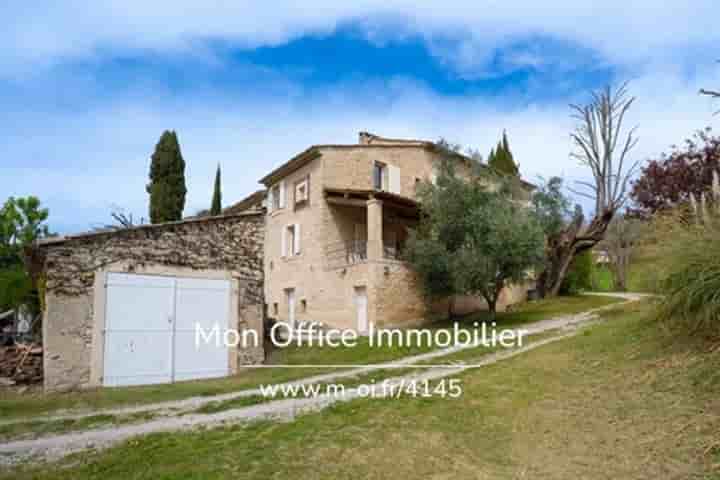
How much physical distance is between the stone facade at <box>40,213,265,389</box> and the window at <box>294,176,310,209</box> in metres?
9.40

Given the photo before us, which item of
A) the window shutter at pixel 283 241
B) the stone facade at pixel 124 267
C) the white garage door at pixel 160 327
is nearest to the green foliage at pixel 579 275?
the window shutter at pixel 283 241

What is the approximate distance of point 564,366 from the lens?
8.38 m

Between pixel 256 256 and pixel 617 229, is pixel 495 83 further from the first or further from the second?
pixel 617 229

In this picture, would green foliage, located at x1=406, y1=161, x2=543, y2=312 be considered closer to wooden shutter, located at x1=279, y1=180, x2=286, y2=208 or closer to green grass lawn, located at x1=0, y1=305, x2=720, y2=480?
wooden shutter, located at x1=279, y1=180, x2=286, y2=208

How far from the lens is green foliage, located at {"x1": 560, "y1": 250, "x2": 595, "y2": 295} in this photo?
25406 mm

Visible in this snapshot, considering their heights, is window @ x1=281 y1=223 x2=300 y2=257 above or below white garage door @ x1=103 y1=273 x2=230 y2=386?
above

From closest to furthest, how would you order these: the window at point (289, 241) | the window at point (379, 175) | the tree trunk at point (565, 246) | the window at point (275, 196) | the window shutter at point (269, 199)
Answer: the tree trunk at point (565, 246), the window at point (379, 175), the window at point (289, 241), the window at point (275, 196), the window shutter at point (269, 199)

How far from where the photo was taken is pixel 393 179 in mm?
22109

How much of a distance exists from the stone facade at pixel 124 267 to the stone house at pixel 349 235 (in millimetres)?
6373

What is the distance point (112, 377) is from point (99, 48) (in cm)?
677

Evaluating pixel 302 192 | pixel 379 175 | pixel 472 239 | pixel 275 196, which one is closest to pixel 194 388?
pixel 472 239

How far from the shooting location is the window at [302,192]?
21938 mm

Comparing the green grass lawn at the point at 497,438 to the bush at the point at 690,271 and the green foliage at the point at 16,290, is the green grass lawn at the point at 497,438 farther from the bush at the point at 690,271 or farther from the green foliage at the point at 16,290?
the green foliage at the point at 16,290

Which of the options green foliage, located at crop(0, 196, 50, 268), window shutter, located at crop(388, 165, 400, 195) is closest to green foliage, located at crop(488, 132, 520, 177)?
window shutter, located at crop(388, 165, 400, 195)
